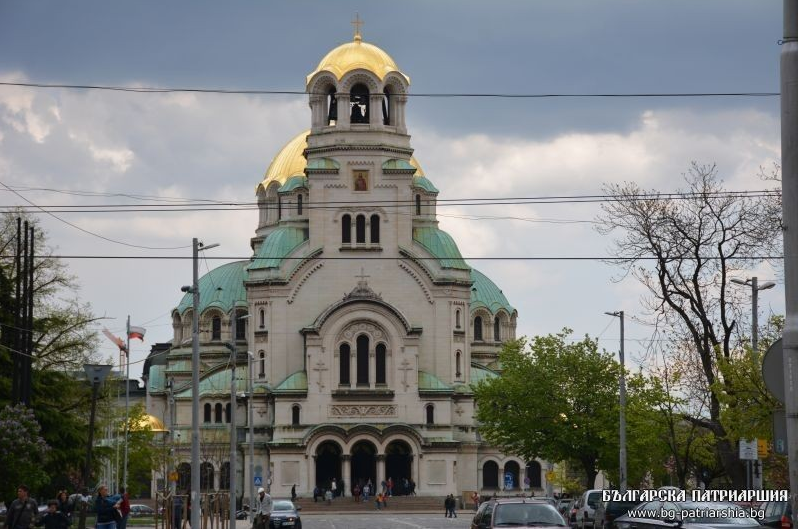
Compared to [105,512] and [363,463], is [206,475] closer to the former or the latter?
[363,463]

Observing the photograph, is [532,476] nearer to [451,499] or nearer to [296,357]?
[296,357]

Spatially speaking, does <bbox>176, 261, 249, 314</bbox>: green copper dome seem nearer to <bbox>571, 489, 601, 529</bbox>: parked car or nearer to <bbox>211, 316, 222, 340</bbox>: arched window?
<bbox>211, 316, 222, 340</bbox>: arched window

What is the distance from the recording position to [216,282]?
11944 cm

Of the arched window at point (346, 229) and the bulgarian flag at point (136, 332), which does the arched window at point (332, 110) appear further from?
the bulgarian flag at point (136, 332)

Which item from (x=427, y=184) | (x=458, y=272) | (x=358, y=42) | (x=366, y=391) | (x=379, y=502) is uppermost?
(x=358, y=42)

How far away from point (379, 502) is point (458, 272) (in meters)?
18.9

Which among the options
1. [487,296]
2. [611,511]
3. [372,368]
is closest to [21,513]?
[611,511]

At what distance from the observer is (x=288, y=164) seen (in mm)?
122125

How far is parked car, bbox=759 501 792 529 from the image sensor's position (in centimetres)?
2934

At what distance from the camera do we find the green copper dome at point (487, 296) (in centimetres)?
12194

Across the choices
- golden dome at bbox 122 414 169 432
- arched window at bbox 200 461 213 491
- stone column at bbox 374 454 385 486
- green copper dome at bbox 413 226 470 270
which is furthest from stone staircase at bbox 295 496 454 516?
green copper dome at bbox 413 226 470 270

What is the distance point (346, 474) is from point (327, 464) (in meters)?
3.75

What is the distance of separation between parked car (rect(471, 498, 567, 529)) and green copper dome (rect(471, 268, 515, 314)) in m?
89.6

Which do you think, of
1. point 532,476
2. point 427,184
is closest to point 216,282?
point 427,184
